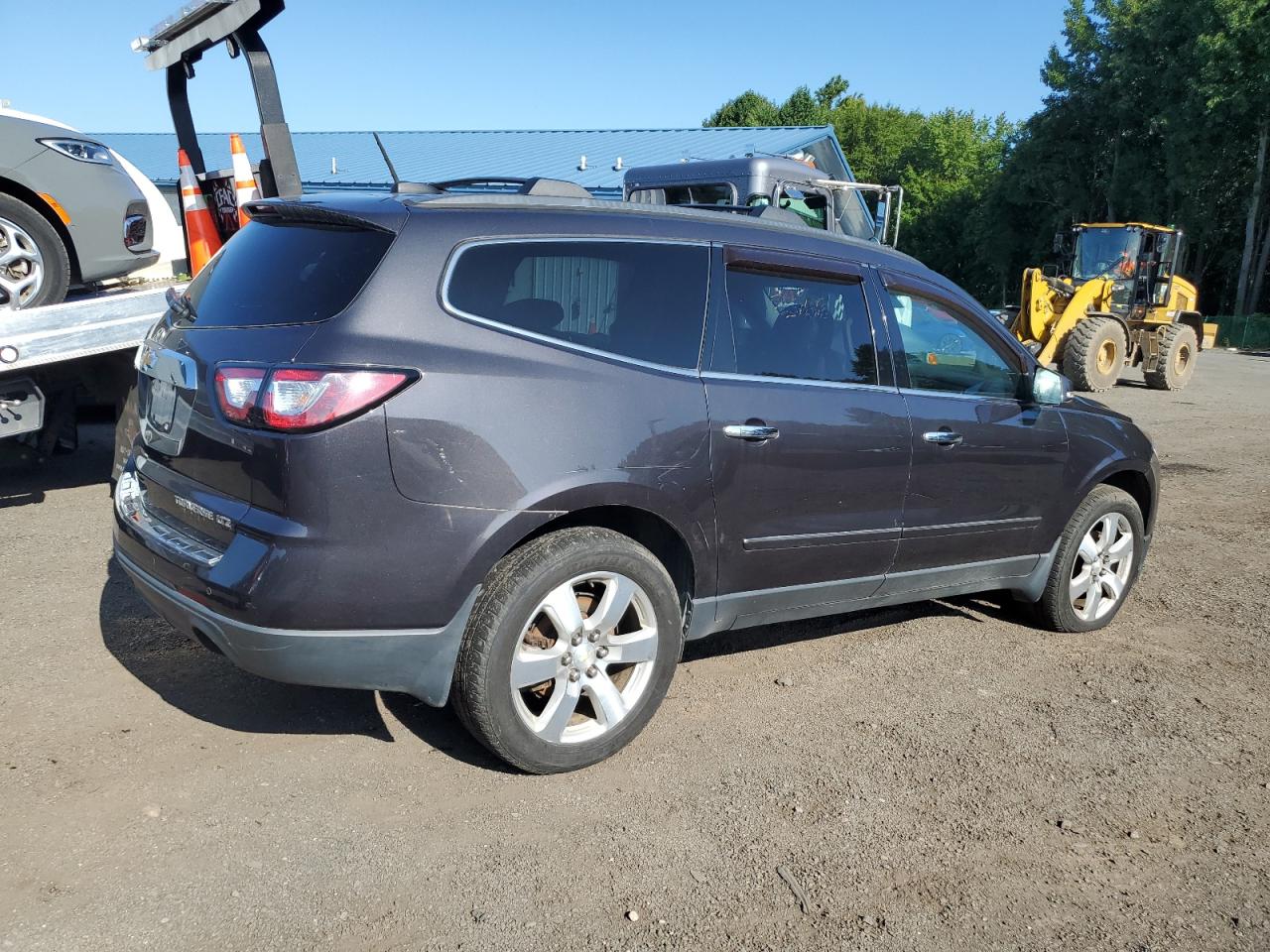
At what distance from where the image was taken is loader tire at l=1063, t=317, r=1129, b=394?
51.9ft

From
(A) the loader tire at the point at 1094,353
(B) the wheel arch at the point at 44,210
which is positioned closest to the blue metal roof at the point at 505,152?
(A) the loader tire at the point at 1094,353

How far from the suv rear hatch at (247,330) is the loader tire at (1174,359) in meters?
17.3

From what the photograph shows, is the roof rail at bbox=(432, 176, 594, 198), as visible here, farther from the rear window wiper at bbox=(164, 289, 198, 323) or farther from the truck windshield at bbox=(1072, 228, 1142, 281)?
the truck windshield at bbox=(1072, 228, 1142, 281)

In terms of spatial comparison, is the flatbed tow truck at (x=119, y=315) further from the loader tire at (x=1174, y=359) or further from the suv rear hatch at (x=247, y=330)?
the loader tire at (x=1174, y=359)

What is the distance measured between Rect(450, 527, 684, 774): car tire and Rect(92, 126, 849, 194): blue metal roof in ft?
72.1

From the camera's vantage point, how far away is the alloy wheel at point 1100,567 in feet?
16.4

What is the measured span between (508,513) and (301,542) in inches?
23.3

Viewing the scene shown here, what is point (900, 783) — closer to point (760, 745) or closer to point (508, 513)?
point (760, 745)

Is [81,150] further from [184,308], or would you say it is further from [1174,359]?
[1174,359]

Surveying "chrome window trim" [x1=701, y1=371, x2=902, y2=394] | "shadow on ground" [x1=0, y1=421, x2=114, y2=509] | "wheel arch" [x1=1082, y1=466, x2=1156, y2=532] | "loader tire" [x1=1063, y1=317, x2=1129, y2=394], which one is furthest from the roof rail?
"loader tire" [x1=1063, y1=317, x2=1129, y2=394]

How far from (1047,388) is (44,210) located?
17.6 ft

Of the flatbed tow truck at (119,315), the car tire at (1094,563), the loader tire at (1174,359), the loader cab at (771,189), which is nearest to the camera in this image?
the car tire at (1094,563)

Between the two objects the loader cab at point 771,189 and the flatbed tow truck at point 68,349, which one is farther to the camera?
the loader cab at point 771,189

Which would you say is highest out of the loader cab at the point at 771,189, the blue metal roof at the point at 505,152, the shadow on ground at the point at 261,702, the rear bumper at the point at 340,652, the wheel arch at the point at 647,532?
the blue metal roof at the point at 505,152
